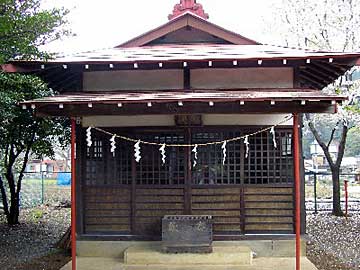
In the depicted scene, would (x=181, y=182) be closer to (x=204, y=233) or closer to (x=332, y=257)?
(x=204, y=233)

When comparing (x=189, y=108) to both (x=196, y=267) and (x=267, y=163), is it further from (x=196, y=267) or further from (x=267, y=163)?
(x=196, y=267)

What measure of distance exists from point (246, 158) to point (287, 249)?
5.92 feet

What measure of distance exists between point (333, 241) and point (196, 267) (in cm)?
425

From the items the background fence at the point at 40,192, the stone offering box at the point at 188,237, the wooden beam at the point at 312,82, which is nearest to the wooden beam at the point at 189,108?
the stone offering box at the point at 188,237

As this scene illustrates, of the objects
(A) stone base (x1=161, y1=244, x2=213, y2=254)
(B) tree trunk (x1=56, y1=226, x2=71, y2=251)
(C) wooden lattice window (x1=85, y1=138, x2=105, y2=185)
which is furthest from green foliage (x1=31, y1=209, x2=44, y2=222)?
(A) stone base (x1=161, y1=244, x2=213, y2=254)

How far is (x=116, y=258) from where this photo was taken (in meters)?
8.20

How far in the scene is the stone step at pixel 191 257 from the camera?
24.5 ft

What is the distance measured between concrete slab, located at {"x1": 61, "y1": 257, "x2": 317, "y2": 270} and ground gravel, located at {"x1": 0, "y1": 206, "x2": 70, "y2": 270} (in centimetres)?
129

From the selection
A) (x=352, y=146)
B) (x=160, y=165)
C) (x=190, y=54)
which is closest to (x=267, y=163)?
(x=160, y=165)

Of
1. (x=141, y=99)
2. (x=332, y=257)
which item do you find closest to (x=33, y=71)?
(x=141, y=99)

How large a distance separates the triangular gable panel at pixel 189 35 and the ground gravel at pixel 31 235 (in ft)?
15.4

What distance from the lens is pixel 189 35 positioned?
9.56 meters

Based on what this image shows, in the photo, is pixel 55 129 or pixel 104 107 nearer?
pixel 104 107

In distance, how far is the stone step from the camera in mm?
7469
